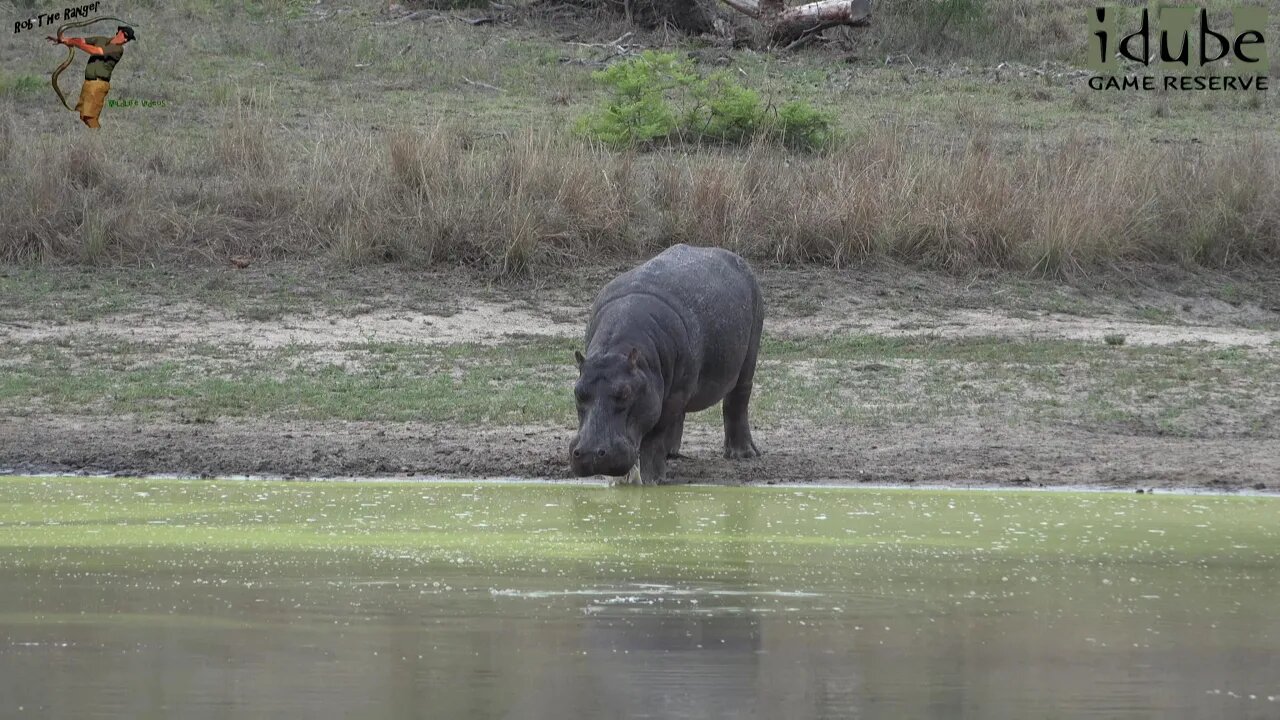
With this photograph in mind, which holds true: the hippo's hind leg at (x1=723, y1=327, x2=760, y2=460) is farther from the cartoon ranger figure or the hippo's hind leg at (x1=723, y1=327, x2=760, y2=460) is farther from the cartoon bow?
the cartoon bow

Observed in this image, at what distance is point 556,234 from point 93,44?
798 centimetres

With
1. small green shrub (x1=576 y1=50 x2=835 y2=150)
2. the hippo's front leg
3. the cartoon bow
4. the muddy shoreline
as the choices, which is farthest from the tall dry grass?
the hippo's front leg

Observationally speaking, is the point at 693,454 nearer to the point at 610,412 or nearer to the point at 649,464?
the point at 649,464

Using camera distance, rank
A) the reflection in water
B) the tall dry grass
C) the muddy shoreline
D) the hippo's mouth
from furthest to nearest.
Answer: the tall dry grass → the muddy shoreline → the hippo's mouth → the reflection in water

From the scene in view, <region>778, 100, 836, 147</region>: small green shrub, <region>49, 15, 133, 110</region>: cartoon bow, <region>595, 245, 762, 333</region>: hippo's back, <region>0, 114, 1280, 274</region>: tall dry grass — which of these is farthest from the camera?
<region>49, 15, 133, 110</region>: cartoon bow

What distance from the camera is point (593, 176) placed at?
12266 millimetres

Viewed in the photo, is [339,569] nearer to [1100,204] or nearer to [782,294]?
[782,294]

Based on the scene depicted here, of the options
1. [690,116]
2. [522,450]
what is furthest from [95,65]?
[522,450]

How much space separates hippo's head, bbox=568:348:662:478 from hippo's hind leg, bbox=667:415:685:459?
1.77 feet

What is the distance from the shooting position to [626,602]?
208 inches

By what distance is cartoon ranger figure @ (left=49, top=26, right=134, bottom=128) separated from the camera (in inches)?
593

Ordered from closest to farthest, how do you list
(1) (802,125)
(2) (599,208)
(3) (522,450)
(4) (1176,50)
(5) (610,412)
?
(5) (610,412), (3) (522,450), (2) (599,208), (1) (802,125), (4) (1176,50)

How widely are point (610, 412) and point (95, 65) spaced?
11424 millimetres

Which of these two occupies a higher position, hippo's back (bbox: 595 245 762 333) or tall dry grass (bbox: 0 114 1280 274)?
hippo's back (bbox: 595 245 762 333)
